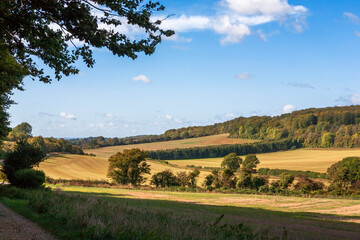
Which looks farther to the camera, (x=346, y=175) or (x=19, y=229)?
(x=346, y=175)

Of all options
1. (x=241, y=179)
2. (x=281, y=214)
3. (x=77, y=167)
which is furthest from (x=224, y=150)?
(x=281, y=214)

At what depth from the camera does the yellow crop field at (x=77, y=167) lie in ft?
248

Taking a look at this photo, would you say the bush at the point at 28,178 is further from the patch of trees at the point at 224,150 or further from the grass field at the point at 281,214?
the patch of trees at the point at 224,150

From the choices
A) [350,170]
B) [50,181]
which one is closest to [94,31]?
[50,181]

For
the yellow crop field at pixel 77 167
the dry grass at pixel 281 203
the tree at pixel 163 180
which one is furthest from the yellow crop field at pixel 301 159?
the dry grass at pixel 281 203

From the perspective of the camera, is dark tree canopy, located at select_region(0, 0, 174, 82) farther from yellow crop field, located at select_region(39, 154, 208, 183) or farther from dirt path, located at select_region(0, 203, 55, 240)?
yellow crop field, located at select_region(39, 154, 208, 183)

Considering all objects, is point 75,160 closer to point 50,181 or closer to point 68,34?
point 50,181

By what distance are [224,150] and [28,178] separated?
4076 inches

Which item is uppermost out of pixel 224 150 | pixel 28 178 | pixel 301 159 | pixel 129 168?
pixel 224 150

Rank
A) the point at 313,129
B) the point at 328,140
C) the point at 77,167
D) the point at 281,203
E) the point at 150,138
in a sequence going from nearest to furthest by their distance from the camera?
the point at 281,203
the point at 77,167
the point at 328,140
the point at 313,129
the point at 150,138

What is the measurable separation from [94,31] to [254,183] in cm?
5892

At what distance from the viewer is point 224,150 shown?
126m

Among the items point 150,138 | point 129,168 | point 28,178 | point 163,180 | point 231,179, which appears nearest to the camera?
point 28,178

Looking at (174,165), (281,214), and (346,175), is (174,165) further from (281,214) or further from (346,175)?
(281,214)
